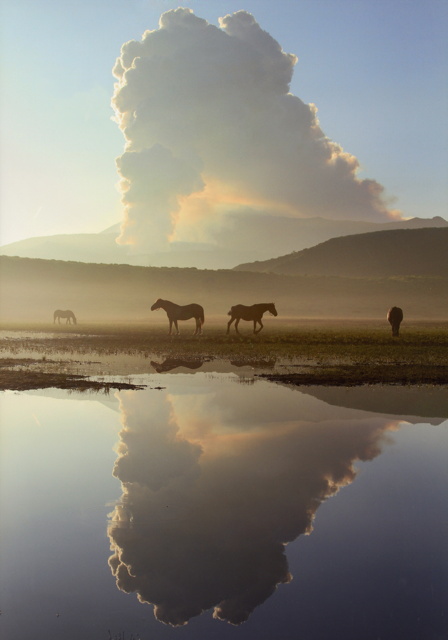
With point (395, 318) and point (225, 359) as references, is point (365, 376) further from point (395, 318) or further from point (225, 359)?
point (395, 318)

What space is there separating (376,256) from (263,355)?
138468mm

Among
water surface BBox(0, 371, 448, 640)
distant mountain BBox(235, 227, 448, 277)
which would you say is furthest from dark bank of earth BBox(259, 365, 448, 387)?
distant mountain BBox(235, 227, 448, 277)

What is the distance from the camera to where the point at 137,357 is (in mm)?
Result: 25922

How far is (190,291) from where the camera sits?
10819cm

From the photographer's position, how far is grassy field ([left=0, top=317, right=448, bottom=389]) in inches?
764

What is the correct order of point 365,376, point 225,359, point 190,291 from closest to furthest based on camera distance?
point 365,376, point 225,359, point 190,291

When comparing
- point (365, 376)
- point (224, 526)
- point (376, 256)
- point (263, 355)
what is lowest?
point (224, 526)

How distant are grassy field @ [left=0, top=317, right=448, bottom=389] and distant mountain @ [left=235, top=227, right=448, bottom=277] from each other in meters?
116

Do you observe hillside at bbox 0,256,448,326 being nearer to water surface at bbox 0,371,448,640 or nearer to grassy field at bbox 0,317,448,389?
grassy field at bbox 0,317,448,389

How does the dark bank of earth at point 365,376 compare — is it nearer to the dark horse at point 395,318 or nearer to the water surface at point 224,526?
the water surface at point 224,526

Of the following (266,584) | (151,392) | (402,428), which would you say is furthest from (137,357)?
(266,584)

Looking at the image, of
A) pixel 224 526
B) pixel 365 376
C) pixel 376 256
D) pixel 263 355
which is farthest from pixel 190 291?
pixel 224 526

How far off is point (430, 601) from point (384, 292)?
96607 millimetres

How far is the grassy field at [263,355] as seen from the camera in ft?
63.7
